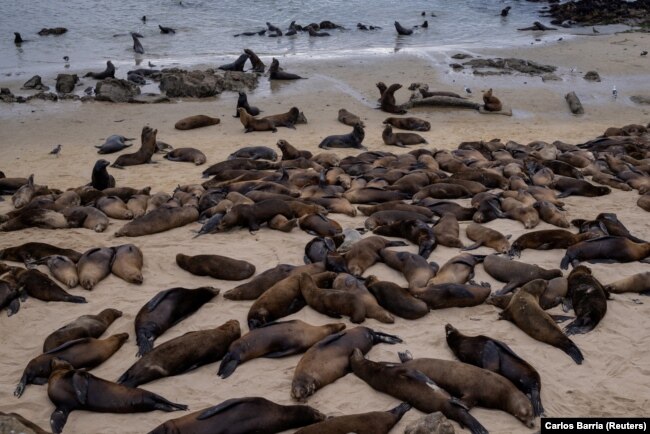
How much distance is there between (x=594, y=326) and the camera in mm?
5559

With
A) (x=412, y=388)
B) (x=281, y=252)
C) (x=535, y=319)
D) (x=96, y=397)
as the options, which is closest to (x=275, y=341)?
(x=412, y=388)

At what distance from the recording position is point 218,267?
21.7 ft

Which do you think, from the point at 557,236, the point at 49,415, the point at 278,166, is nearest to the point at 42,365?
the point at 49,415

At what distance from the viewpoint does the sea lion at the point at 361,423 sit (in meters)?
4.06

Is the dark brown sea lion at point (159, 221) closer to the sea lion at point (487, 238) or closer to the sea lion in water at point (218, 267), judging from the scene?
the sea lion in water at point (218, 267)

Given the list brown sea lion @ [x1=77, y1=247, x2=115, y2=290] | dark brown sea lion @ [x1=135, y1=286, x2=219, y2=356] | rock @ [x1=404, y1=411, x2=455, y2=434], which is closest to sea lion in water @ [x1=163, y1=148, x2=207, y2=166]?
brown sea lion @ [x1=77, y1=247, x2=115, y2=290]

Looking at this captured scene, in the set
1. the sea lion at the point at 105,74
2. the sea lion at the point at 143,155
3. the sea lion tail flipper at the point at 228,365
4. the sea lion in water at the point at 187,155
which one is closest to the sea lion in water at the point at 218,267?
the sea lion tail flipper at the point at 228,365

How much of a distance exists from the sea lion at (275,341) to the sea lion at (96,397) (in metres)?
0.64

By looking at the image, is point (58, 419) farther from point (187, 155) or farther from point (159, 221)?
point (187, 155)

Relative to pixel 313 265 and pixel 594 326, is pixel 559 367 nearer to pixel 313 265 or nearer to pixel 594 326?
pixel 594 326

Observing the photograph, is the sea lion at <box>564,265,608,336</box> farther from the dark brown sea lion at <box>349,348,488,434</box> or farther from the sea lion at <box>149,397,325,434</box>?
the sea lion at <box>149,397,325,434</box>

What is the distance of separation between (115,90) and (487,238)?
11.8 meters

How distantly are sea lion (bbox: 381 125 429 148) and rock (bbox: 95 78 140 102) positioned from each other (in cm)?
707

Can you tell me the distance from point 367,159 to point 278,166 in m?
1.50
